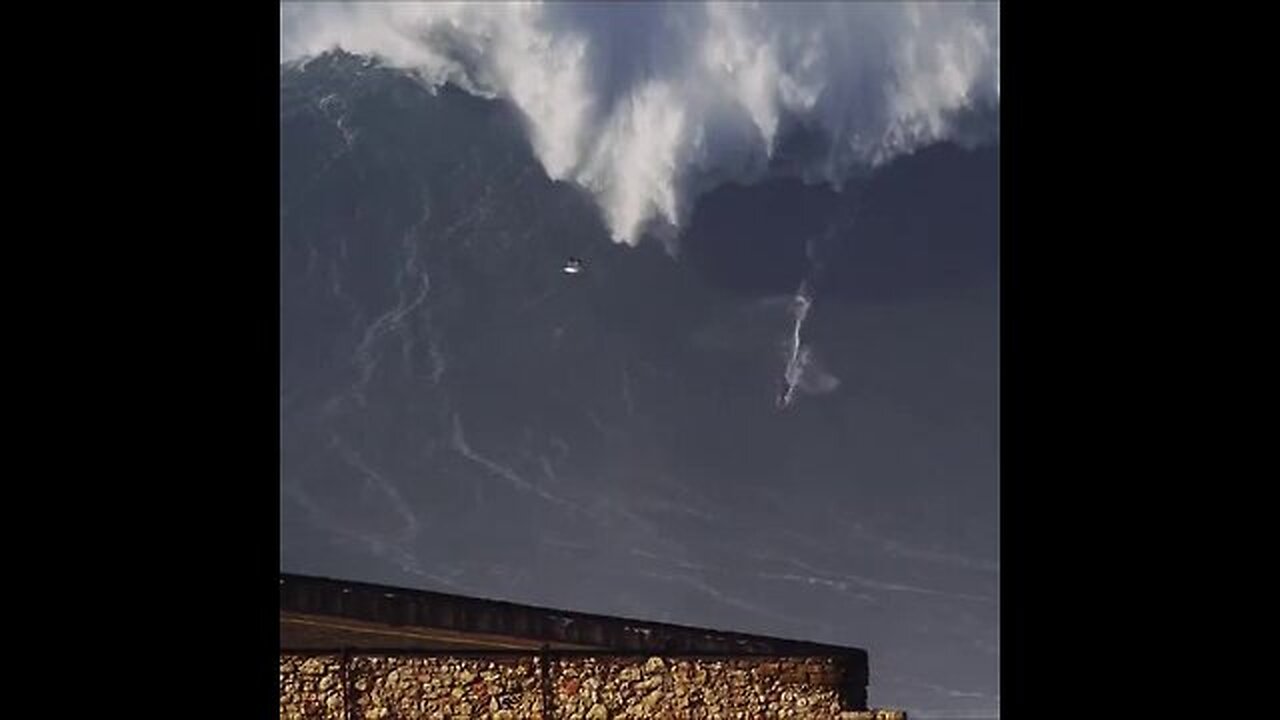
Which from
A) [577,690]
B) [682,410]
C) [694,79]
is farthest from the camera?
[694,79]

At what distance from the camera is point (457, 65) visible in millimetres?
83438

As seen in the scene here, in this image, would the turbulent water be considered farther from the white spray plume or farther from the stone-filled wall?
the stone-filled wall

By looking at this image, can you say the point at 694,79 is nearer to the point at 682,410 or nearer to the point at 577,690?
the point at 682,410

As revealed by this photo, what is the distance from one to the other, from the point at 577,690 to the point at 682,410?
60.2 meters

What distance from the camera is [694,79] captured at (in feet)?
266

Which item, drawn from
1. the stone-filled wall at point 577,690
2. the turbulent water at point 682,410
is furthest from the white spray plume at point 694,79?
the stone-filled wall at point 577,690

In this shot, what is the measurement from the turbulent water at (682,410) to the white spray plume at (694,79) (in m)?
2.46

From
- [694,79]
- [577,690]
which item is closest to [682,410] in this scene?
[694,79]

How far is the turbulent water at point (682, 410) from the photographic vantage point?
72.7 meters

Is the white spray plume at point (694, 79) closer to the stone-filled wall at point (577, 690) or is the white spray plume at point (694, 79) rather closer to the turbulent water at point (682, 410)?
the turbulent water at point (682, 410)
